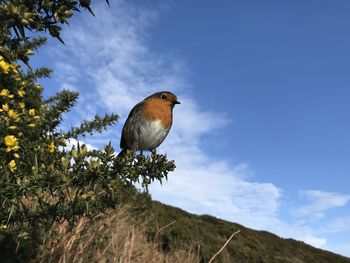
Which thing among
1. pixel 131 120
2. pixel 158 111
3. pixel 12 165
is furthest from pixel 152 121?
pixel 12 165

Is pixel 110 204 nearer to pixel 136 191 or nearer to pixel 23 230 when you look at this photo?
pixel 23 230

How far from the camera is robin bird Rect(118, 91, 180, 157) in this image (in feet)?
21.0

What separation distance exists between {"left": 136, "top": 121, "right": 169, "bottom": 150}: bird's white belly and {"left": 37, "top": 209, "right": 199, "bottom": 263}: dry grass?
132cm

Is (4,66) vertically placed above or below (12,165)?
above

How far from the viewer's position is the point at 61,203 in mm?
3641

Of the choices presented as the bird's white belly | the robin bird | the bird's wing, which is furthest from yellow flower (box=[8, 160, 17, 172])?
the bird's wing

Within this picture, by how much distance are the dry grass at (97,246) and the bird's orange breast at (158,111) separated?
1.59 metres

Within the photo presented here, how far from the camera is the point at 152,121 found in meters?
6.37

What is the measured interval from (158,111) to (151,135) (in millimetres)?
369

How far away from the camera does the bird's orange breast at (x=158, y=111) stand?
639cm

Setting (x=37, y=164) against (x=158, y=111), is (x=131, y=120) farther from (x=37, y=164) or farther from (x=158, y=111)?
(x=37, y=164)

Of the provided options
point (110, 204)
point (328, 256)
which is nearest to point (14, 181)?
point (110, 204)

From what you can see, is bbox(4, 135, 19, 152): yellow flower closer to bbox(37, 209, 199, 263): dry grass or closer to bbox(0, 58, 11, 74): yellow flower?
bbox(0, 58, 11, 74): yellow flower

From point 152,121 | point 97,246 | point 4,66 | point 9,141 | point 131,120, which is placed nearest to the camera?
point 9,141
